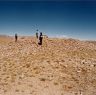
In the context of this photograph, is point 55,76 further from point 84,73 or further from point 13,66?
point 13,66

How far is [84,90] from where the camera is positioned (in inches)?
1016

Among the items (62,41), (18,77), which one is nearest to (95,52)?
(62,41)

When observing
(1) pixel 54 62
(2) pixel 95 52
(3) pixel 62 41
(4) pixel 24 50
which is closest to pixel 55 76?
(1) pixel 54 62

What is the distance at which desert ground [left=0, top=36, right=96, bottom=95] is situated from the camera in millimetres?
25453

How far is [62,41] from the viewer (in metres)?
54.7

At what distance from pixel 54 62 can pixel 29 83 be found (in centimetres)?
900

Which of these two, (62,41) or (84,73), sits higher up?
(62,41)

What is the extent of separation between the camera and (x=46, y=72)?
3077 centimetres

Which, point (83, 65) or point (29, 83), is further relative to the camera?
point (83, 65)

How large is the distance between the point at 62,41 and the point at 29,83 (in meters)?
28.8

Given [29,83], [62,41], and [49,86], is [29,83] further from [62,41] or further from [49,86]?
[62,41]

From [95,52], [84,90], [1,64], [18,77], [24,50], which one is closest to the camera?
[84,90]

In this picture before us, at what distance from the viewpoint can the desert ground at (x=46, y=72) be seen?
2545 cm

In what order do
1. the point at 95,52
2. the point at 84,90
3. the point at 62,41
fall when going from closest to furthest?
the point at 84,90, the point at 95,52, the point at 62,41
